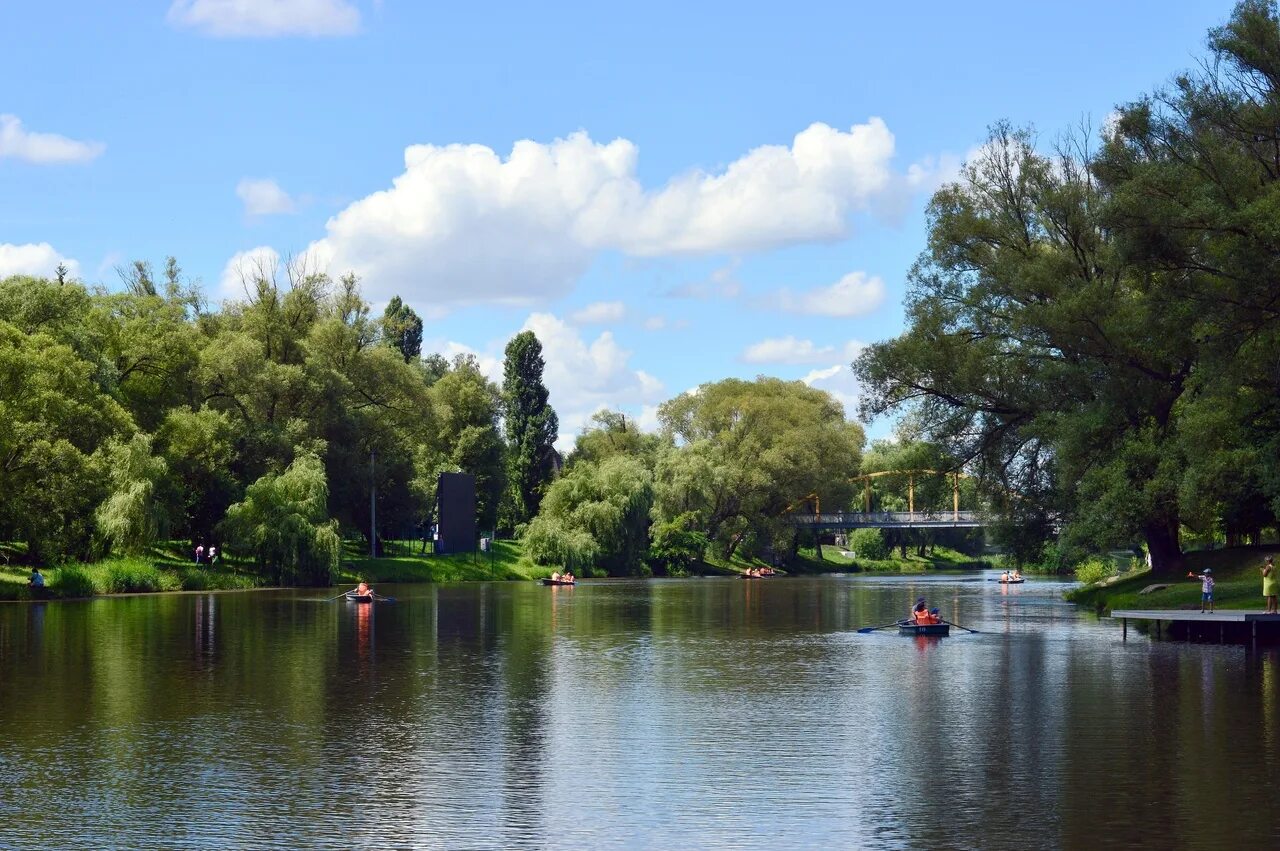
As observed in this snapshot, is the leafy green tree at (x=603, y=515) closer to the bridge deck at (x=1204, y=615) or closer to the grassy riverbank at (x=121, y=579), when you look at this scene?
the grassy riverbank at (x=121, y=579)

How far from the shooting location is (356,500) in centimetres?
10512

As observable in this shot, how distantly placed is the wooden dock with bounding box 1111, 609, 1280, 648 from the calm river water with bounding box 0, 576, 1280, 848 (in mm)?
1151

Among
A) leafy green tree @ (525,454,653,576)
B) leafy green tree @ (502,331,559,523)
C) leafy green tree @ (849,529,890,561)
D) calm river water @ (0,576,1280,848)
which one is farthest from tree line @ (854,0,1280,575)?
leafy green tree @ (849,529,890,561)

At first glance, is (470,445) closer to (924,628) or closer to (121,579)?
(121,579)

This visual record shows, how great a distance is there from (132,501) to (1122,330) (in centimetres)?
4825

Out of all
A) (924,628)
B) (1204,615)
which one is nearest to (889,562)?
(924,628)

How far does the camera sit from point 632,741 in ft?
82.4

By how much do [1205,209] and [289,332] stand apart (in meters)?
71.3

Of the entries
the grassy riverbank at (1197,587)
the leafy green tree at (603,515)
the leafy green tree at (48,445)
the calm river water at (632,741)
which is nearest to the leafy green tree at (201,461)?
the leafy green tree at (48,445)

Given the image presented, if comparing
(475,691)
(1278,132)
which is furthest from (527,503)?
(475,691)

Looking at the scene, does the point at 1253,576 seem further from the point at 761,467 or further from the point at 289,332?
the point at 761,467

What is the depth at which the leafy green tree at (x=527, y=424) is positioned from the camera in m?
136

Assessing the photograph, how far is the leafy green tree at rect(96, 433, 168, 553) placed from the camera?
244ft

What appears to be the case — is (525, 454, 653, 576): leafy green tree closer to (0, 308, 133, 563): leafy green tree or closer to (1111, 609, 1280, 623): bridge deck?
(0, 308, 133, 563): leafy green tree
